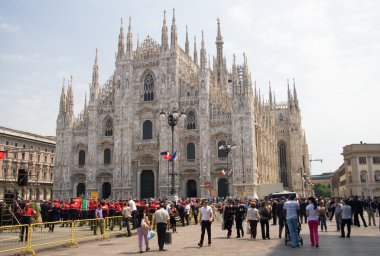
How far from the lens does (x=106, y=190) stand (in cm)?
4762

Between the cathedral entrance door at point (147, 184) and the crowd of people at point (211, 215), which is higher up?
the cathedral entrance door at point (147, 184)

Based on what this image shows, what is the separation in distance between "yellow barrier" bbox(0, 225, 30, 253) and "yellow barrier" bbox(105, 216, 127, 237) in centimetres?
555

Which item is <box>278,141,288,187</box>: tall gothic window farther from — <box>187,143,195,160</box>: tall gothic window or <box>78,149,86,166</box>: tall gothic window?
<box>78,149,86,166</box>: tall gothic window

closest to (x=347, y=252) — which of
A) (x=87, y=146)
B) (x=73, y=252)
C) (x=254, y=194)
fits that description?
(x=73, y=252)

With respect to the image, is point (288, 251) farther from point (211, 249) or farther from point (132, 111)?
point (132, 111)

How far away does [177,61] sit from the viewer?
45.8 metres

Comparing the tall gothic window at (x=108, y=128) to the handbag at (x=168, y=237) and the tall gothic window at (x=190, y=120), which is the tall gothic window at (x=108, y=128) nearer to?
the tall gothic window at (x=190, y=120)

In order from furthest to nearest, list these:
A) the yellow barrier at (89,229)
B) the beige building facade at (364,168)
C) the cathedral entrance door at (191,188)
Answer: the beige building facade at (364,168), the cathedral entrance door at (191,188), the yellow barrier at (89,229)

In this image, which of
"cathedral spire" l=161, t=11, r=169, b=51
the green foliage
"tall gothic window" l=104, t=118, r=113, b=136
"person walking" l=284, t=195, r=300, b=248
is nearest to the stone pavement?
"person walking" l=284, t=195, r=300, b=248

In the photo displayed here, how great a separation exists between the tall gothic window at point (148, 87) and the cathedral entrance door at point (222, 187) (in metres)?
13.2

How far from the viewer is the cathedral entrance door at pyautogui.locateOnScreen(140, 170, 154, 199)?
45531 mm

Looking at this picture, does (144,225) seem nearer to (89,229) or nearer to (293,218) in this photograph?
(293,218)

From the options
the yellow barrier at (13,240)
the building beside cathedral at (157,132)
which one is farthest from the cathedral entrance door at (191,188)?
the yellow barrier at (13,240)

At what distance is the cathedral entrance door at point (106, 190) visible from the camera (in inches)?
1871
